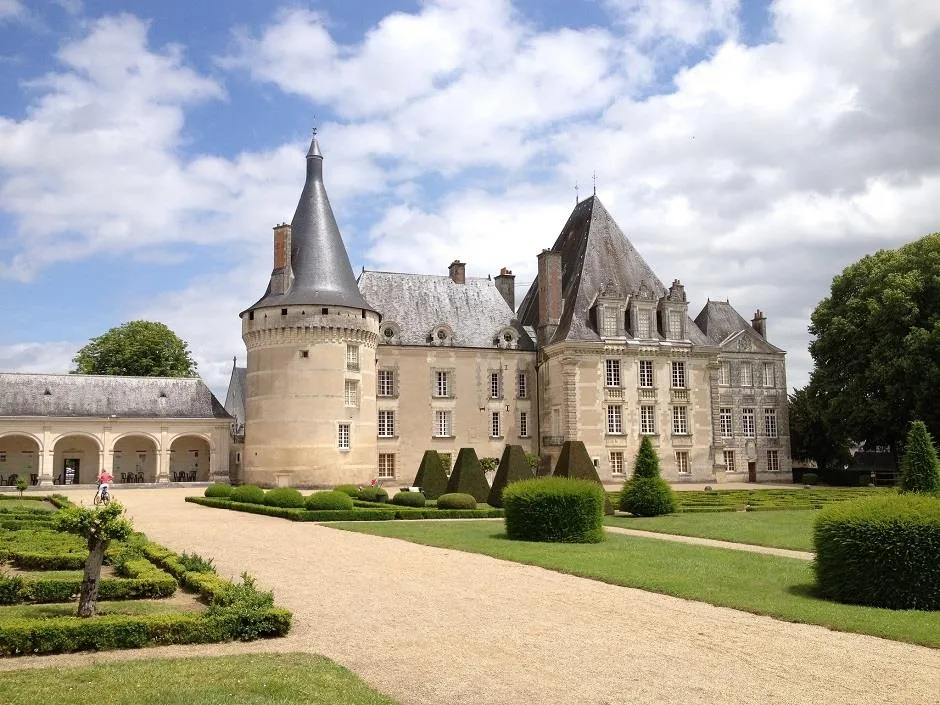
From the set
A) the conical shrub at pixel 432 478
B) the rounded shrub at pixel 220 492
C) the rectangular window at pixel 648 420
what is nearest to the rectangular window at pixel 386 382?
the conical shrub at pixel 432 478

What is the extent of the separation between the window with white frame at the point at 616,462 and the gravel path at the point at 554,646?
1089 inches

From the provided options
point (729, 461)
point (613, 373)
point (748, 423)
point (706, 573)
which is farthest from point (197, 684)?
point (748, 423)

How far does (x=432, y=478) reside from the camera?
29938mm

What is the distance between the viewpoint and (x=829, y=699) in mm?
5879

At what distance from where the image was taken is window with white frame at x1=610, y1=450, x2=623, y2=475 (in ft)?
128

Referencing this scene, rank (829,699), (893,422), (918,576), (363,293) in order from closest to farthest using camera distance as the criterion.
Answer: (829,699)
(918,576)
(893,422)
(363,293)

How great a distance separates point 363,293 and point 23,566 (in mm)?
29172

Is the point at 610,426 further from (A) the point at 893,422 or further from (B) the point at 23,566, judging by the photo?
(B) the point at 23,566

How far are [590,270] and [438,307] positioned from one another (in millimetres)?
7436

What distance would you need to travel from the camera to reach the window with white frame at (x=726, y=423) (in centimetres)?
4428

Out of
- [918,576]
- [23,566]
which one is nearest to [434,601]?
[918,576]

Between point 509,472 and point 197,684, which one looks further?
point 509,472

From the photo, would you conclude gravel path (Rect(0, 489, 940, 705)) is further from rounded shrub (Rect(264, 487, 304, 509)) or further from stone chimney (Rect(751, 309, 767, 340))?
stone chimney (Rect(751, 309, 767, 340))

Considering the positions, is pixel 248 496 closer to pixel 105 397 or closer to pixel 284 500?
pixel 284 500
